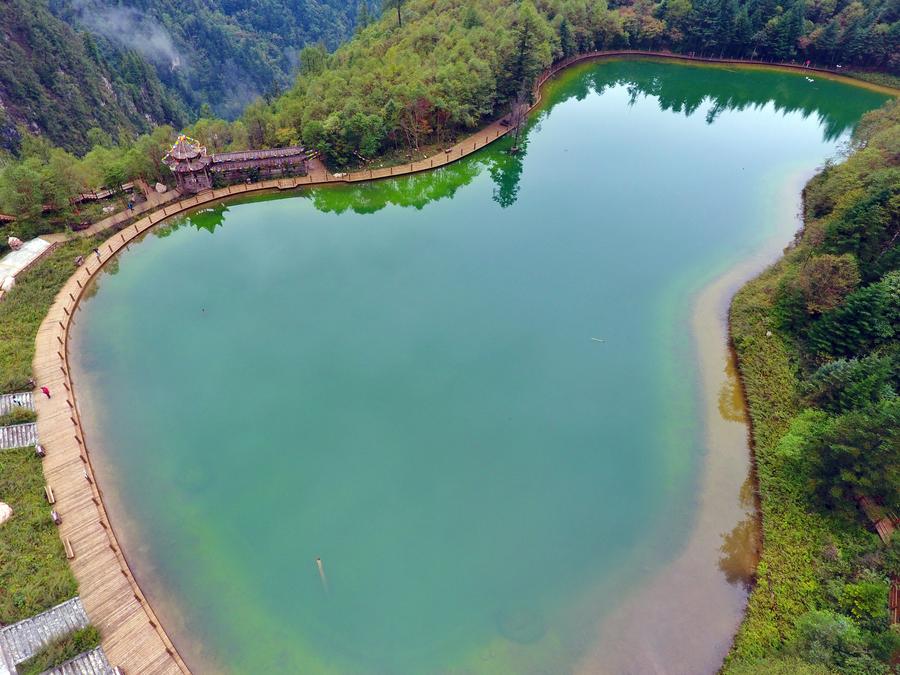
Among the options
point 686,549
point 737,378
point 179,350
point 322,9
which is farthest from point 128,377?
point 322,9

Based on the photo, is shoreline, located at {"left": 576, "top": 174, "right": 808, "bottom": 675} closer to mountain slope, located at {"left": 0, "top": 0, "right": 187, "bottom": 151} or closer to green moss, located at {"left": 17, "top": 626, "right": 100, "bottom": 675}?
green moss, located at {"left": 17, "top": 626, "right": 100, "bottom": 675}

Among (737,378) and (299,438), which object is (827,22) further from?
(299,438)

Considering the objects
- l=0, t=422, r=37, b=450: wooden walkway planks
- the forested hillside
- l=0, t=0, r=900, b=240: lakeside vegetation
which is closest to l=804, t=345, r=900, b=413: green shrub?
l=0, t=0, r=900, b=240: lakeside vegetation

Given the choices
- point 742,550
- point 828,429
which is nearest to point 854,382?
point 828,429

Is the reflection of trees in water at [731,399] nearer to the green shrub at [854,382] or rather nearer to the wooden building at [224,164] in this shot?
the green shrub at [854,382]

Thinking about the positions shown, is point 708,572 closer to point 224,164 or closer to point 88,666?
point 88,666

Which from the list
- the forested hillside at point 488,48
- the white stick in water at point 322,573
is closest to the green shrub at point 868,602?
the white stick in water at point 322,573
